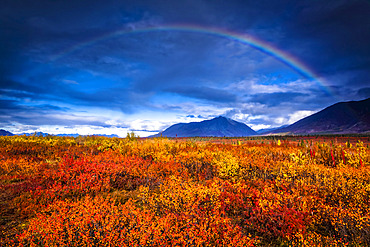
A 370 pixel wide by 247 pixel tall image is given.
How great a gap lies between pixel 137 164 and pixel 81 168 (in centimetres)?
226

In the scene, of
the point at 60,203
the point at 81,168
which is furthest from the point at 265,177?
the point at 81,168

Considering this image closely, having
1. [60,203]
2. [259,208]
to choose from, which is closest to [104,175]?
[60,203]

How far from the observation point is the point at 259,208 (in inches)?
179

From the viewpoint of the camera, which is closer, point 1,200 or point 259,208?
point 259,208

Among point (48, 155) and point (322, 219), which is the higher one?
point (48, 155)

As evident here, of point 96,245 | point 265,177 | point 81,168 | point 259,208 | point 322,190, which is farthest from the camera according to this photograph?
point 81,168

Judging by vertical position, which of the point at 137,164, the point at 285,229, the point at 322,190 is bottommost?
the point at 285,229

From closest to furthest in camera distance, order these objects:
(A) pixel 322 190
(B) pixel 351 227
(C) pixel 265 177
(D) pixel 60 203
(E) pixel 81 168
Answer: (B) pixel 351 227 < (D) pixel 60 203 < (A) pixel 322 190 < (C) pixel 265 177 < (E) pixel 81 168

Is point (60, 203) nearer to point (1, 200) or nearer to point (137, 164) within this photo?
point (1, 200)

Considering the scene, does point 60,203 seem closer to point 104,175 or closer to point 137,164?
point 104,175

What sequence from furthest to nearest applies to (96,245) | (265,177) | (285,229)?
(265,177) < (285,229) < (96,245)

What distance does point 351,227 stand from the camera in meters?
3.69

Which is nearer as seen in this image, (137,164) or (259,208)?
(259,208)

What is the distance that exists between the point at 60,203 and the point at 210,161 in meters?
6.23
